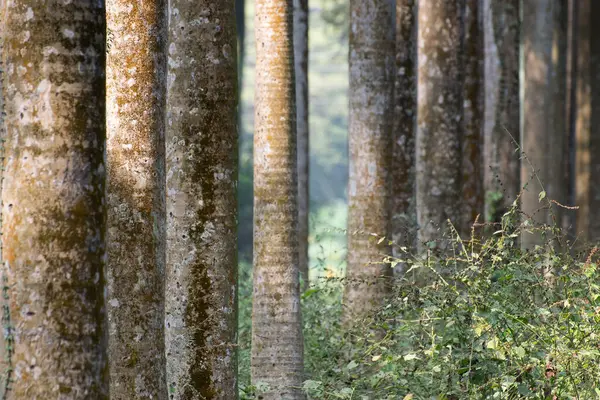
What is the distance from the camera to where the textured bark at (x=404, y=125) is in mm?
14156

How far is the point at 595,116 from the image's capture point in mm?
22344

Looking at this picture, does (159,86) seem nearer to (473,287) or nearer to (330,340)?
(473,287)

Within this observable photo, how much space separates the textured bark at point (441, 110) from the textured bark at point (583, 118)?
7.92m

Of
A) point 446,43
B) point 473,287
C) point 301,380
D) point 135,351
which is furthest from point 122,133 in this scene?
point 446,43

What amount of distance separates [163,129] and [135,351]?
4.84 ft

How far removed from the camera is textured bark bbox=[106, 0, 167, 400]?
7270mm

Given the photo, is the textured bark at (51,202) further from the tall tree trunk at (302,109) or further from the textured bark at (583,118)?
the textured bark at (583,118)

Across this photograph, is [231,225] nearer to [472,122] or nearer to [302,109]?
[302,109]

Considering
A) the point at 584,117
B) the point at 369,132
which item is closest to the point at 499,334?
the point at 369,132

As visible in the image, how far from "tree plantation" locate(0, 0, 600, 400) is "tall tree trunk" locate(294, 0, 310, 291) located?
2.6 inches

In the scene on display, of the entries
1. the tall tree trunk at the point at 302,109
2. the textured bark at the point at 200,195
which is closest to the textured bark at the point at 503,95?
the tall tree trunk at the point at 302,109

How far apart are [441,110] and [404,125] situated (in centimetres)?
52

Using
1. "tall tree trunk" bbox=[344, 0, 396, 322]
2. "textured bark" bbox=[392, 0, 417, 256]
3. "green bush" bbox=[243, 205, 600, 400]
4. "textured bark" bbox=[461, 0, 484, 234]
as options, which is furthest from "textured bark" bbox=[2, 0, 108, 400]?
"textured bark" bbox=[461, 0, 484, 234]

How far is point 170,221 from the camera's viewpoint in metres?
7.96
